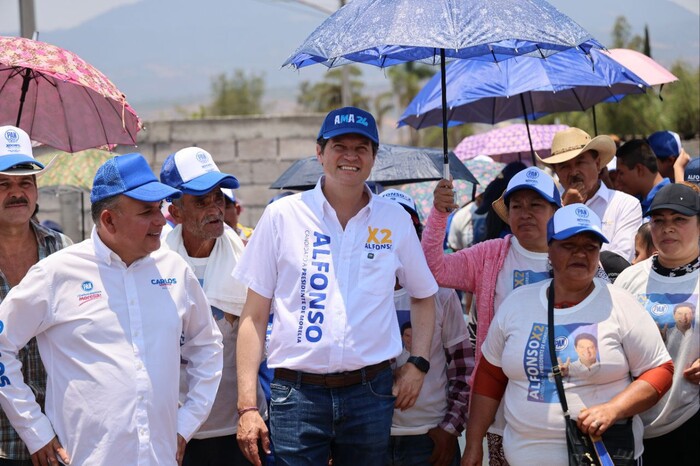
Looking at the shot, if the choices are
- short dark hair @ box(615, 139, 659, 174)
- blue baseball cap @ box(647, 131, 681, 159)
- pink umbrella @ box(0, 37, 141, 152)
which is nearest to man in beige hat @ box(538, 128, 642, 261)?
short dark hair @ box(615, 139, 659, 174)

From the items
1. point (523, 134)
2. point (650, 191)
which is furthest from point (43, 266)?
point (523, 134)

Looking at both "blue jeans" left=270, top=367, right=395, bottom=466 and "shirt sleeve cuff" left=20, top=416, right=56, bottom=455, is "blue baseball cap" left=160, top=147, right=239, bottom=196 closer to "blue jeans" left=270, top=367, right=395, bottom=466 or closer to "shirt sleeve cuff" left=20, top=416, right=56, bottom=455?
"blue jeans" left=270, top=367, right=395, bottom=466

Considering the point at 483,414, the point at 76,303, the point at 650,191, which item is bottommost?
the point at 483,414

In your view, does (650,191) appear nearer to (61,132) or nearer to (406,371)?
(406,371)

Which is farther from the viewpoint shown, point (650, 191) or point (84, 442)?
point (650, 191)

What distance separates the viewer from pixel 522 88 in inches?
263

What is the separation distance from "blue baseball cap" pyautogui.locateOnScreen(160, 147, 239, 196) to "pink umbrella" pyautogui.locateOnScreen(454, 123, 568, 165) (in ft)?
20.0

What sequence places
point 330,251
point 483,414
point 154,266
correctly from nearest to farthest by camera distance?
point 154,266 < point 330,251 < point 483,414

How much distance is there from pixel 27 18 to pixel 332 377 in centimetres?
737

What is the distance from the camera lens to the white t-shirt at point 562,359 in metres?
4.03

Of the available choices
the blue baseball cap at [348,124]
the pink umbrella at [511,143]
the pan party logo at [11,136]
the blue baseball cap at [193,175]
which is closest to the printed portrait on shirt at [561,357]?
the blue baseball cap at [348,124]

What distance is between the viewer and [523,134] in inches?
418

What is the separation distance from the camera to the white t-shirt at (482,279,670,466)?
4031 millimetres

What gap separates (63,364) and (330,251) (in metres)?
1.24
